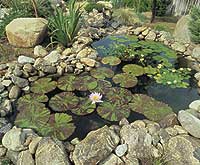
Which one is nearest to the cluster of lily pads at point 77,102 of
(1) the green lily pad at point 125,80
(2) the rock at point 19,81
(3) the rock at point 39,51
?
(1) the green lily pad at point 125,80

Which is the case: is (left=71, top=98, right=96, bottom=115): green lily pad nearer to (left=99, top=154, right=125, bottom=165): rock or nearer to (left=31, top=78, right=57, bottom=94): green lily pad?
(left=31, top=78, right=57, bottom=94): green lily pad

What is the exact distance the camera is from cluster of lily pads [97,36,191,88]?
16.1 ft

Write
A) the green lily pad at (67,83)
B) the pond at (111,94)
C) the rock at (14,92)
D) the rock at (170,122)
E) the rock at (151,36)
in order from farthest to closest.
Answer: the rock at (151,36) → the green lily pad at (67,83) → the rock at (14,92) → the pond at (111,94) → the rock at (170,122)

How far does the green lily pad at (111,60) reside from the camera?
533 cm

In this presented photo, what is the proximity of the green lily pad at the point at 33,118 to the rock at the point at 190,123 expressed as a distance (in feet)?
5.89

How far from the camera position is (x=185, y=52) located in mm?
5844

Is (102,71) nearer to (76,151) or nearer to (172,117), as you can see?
(172,117)

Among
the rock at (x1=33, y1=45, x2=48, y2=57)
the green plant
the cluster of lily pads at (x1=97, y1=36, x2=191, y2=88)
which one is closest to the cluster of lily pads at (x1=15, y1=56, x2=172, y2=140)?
A: the cluster of lily pads at (x1=97, y1=36, x2=191, y2=88)

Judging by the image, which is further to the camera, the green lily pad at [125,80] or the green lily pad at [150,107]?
the green lily pad at [125,80]

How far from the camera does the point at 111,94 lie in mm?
4438

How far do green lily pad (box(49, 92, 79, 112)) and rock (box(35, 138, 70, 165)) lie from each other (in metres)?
1.10

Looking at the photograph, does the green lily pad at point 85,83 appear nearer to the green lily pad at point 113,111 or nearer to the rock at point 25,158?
the green lily pad at point 113,111

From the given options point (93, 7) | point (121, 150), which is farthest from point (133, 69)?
point (93, 7)

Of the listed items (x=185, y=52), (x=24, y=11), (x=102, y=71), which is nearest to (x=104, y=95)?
(x=102, y=71)
